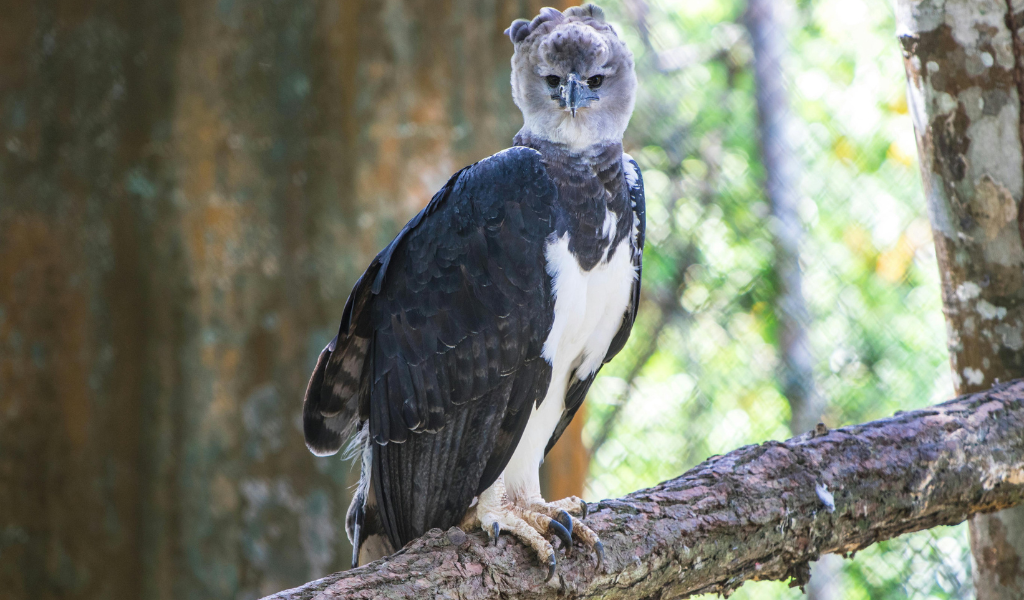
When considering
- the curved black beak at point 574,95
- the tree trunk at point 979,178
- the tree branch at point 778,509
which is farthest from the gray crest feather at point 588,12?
the tree branch at point 778,509

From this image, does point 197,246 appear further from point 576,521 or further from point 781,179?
point 781,179

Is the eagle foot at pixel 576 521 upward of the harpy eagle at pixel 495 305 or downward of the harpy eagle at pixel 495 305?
downward

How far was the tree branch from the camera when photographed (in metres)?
1.39

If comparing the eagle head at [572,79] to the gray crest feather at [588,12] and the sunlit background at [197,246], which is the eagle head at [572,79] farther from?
the sunlit background at [197,246]

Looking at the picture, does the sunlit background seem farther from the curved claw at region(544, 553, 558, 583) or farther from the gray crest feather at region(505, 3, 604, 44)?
the curved claw at region(544, 553, 558, 583)

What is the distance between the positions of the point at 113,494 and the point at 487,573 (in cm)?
176

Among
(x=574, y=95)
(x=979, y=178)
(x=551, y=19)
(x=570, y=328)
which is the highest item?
(x=551, y=19)

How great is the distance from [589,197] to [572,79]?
0.70 feet

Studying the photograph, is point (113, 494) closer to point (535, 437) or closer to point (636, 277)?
point (535, 437)

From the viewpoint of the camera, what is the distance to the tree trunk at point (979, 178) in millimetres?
1726

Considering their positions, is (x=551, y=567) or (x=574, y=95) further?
(x=574, y=95)

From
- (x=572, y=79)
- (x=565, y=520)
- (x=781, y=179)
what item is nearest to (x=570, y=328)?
(x=565, y=520)

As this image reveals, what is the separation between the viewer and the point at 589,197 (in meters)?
1.52

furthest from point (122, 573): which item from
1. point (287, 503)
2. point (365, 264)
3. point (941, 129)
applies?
point (941, 129)
